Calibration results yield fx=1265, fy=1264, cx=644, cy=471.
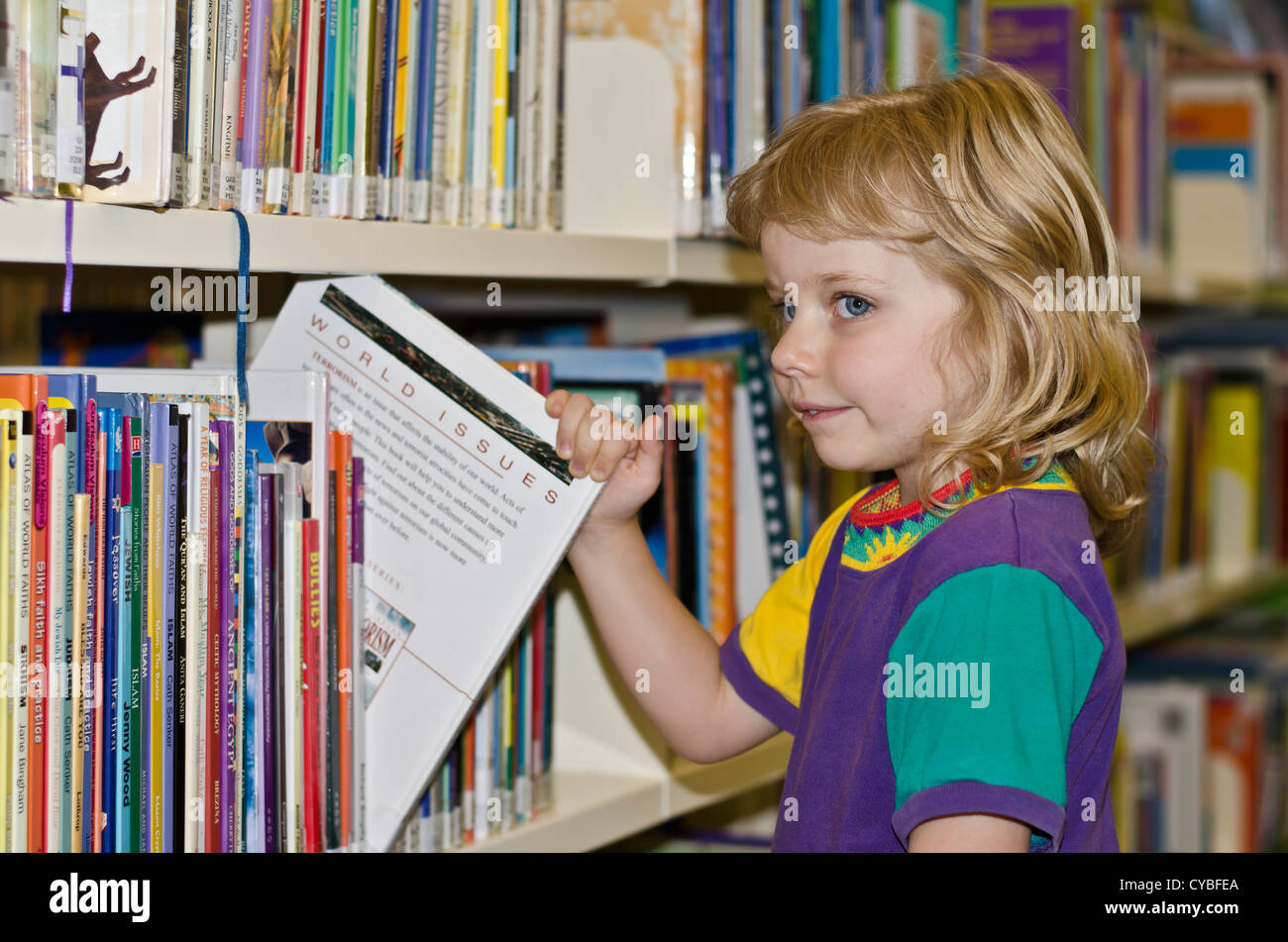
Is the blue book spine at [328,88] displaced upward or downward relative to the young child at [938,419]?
upward

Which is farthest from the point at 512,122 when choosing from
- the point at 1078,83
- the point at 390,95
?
the point at 1078,83

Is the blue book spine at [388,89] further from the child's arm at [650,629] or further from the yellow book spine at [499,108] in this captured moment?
the child's arm at [650,629]

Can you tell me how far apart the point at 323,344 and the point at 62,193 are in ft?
0.66

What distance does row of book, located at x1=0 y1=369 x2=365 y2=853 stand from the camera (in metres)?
0.67

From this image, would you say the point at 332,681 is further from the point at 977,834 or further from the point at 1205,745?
the point at 1205,745

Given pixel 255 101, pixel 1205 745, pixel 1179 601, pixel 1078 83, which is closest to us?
pixel 255 101

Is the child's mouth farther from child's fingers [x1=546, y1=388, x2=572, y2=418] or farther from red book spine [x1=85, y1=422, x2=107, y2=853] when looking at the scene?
red book spine [x1=85, y1=422, x2=107, y2=853]

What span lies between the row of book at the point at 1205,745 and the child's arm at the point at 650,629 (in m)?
1.12

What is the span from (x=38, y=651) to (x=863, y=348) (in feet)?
1.64

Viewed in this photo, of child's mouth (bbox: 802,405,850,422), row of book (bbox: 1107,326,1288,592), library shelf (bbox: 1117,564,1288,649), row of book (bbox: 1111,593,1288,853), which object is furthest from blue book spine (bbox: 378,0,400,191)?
row of book (bbox: 1111,593,1288,853)

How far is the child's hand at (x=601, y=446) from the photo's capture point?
2.58 ft

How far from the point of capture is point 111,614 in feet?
2.29

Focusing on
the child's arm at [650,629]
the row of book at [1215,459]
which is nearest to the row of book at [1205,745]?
the row of book at [1215,459]
